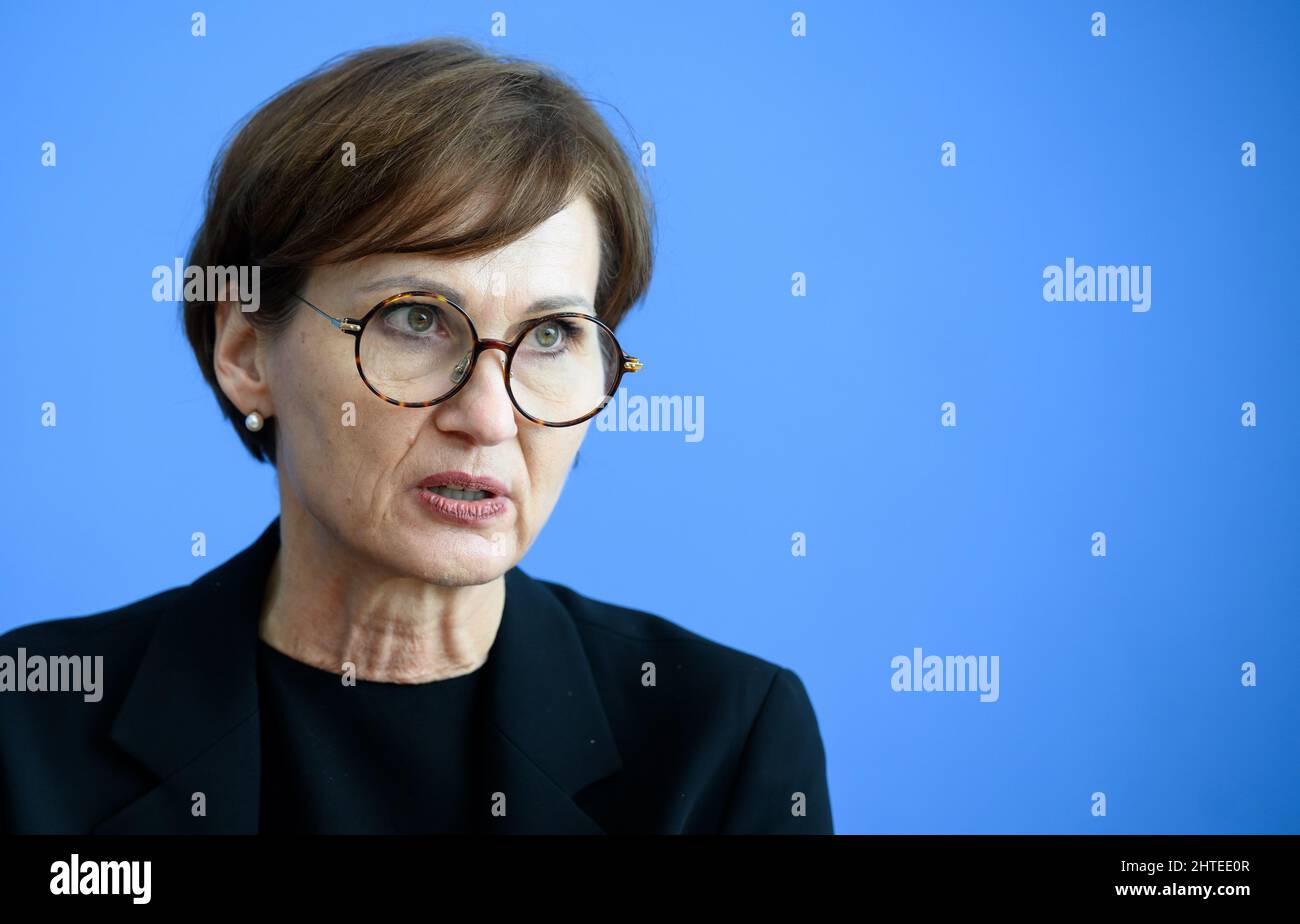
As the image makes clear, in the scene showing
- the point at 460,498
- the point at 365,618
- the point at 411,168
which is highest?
the point at 411,168

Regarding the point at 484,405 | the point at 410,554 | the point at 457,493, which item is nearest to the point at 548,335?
the point at 484,405

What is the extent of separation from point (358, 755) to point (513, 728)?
24 cm

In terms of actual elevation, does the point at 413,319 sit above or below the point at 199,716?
above

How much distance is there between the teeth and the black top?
378mm

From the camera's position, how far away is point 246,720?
2104 millimetres

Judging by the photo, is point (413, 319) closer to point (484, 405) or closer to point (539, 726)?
point (484, 405)

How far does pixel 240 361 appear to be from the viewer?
2.19 meters

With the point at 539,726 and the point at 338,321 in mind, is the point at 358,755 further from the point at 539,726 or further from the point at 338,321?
the point at 338,321

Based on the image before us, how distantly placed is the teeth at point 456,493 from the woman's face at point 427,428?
0.02 metres

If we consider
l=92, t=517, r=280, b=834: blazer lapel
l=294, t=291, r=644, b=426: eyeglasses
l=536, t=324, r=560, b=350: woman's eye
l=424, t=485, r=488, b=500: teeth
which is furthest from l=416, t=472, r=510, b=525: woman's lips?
l=92, t=517, r=280, b=834: blazer lapel

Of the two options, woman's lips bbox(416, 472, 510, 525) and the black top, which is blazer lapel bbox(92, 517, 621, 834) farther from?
woman's lips bbox(416, 472, 510, 525)

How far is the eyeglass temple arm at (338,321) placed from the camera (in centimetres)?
195

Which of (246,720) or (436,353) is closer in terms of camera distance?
(436,353)
